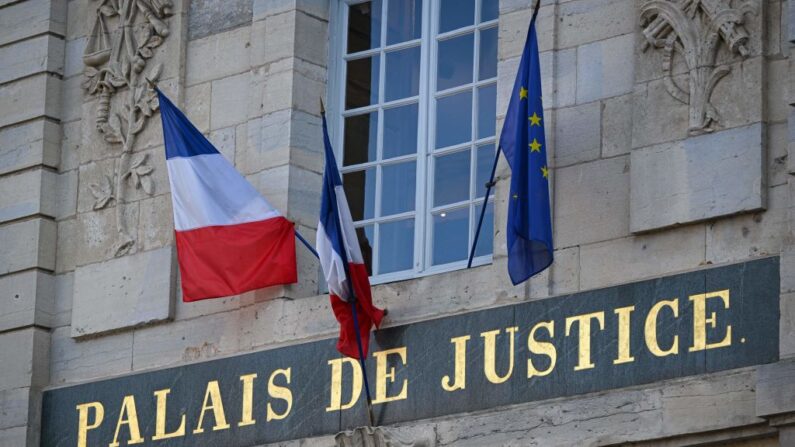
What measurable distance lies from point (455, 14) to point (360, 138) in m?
1.01

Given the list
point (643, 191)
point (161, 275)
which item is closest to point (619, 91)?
point (643, 191)

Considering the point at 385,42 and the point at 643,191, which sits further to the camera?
the point at 385,42

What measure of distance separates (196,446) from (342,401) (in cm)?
115

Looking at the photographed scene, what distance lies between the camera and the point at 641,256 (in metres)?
13.2

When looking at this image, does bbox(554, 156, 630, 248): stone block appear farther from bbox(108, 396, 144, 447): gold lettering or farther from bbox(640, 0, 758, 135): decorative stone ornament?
bbox(108, 396, 144, 447): gold lettering

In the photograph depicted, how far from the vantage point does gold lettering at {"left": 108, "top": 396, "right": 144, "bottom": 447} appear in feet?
49.9

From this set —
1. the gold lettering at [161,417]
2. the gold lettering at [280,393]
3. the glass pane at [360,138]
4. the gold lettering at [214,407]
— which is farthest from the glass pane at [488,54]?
the gold lettering at [161,417]

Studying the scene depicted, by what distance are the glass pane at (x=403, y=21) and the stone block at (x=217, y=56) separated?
3.12ft

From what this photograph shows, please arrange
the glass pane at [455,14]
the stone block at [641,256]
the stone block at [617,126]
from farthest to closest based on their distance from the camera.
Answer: the glass pane at [455,14], the stone block at [617,126], the stone block at [641,256]

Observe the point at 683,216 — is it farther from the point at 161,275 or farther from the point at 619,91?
the point at 161,275

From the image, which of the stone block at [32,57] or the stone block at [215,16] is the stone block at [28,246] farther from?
the stone block at [215,16]

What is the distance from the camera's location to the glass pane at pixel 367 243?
14891mm

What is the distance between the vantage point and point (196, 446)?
Answer: 1488 cm

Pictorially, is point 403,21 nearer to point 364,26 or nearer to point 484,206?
point 364,26
